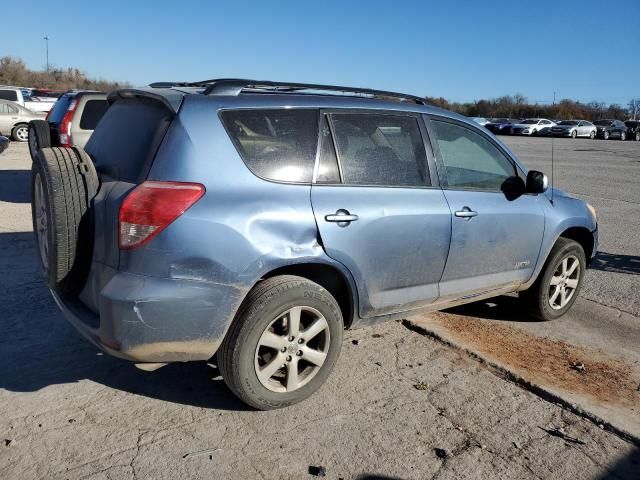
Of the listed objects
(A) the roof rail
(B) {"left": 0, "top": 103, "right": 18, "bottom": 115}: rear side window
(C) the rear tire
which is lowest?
(A) the roof rail

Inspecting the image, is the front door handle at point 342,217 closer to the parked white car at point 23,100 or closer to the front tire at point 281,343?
the front tire at point 281,343

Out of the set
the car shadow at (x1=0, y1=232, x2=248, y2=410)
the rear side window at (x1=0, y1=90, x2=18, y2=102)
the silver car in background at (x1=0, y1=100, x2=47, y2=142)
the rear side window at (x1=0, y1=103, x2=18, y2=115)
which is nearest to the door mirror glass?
the car shadow at (x1=0, y1=232, x2=248, y2=410)

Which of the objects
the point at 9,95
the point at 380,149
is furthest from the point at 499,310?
the point at 9,95

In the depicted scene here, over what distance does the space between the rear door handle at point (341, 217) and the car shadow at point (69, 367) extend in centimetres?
120

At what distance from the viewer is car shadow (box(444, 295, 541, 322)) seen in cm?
533

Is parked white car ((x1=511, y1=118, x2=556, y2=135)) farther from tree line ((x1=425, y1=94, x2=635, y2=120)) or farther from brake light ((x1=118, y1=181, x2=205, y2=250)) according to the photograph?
brake light ((x1=118, y1=181, x2=205, y2=250))

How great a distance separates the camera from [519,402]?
3.79 meters

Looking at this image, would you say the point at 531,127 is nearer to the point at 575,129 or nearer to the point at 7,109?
the point at 575,129

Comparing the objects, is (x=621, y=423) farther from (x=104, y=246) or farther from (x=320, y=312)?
(x=104, y=246)

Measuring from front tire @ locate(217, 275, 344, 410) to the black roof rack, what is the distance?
3.69 feet

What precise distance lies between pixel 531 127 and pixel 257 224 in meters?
50.9

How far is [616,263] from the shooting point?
7.21 meters

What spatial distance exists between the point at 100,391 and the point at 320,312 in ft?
Result: 4.68

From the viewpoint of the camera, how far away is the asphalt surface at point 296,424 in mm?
3064
